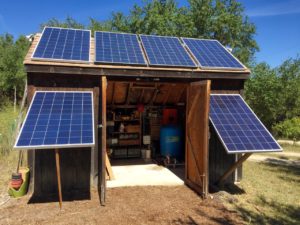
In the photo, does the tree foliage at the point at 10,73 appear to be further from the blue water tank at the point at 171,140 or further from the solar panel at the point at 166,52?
the solar panel at the point at 166,52

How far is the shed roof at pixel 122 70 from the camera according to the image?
7.59 metres

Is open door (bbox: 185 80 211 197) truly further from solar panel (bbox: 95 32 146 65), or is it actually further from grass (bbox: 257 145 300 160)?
grass (bbox: 257 145 300 160)

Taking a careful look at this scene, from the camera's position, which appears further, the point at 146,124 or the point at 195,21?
the point at 195,21

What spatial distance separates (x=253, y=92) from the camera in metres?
21.2

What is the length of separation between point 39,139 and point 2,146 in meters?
7.01

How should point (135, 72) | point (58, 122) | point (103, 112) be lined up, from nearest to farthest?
point (58, 122) → point (103, 112) → point (135, 72)

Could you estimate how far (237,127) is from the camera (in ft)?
26.6

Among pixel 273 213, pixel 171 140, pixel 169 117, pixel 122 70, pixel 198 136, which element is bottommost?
pixel 273 213

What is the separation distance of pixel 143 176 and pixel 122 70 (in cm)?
374

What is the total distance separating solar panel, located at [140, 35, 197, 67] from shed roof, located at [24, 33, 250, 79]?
25cm

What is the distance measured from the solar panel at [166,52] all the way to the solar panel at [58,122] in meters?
2.38

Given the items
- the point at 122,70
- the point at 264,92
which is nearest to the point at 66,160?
the point at 122,70

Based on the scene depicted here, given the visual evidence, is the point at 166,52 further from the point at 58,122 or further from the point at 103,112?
the point at 58,122

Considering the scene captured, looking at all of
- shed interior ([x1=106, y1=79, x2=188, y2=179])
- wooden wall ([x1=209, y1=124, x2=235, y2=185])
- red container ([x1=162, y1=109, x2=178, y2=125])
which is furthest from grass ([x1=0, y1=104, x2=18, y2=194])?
wooden wall ([x1=209, y1=124, x2=235, y2=185])
